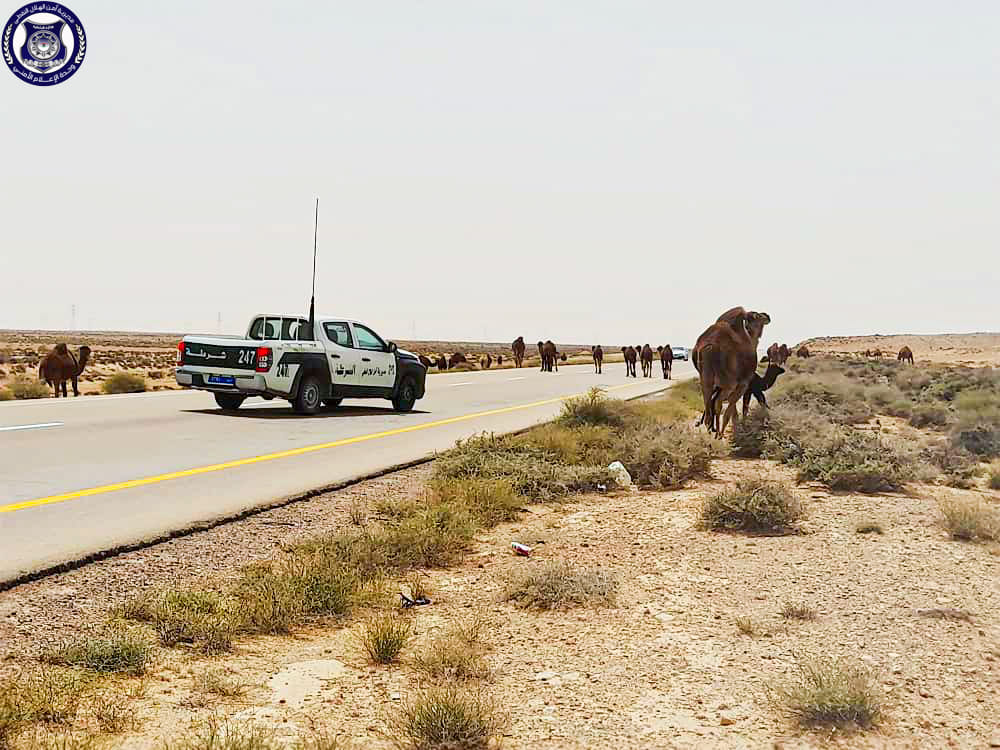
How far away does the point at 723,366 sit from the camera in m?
16.0

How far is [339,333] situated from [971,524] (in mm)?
14288

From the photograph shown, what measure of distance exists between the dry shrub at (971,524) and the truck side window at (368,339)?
46.1 ft

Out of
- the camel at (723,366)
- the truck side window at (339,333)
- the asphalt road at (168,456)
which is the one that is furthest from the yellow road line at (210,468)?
the camel at (723,366)

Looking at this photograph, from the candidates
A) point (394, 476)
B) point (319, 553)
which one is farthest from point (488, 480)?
point (319, 553)

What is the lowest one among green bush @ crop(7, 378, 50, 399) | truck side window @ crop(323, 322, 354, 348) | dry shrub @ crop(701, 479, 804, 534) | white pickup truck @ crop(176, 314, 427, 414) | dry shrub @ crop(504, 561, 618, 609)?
green bush @ crop(7, 378, 50, 399)

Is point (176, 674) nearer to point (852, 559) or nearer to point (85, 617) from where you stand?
point (85, 617)

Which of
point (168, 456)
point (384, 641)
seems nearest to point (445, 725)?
point (384, 641)

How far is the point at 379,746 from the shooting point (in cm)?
405

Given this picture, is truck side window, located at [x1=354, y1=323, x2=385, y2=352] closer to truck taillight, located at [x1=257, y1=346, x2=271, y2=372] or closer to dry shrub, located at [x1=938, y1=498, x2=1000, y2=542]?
truck taillight, located at [x1=257, y1=346, x2=271, y2=372]

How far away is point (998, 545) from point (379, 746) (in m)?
6.12

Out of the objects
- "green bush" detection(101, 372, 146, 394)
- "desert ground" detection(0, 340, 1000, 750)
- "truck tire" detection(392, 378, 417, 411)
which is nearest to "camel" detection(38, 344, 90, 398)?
"green bush" detection(101, 372, 146, 394)

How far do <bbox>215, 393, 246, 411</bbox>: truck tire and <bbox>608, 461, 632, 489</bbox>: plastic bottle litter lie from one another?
10.4 metres

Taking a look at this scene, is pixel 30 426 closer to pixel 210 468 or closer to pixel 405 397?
pixel 210 468

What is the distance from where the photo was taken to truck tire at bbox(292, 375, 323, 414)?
1891 cm
